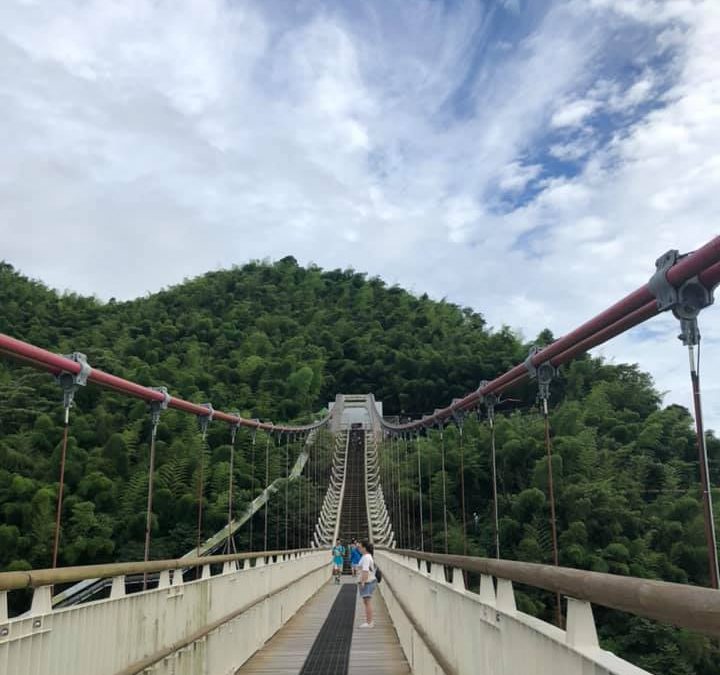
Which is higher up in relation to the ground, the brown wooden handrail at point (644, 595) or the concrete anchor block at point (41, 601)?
the brown wooden handrail at point (644, 595)

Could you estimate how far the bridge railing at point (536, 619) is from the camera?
1071 millimetres

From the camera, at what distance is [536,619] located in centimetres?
199

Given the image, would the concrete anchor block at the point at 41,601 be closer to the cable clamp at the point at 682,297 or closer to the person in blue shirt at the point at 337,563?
the cable clamp at the point at 682,297

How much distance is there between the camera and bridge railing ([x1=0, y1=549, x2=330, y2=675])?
229 centimetres

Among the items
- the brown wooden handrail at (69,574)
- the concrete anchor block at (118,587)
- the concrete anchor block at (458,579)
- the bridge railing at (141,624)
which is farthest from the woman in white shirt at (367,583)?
the concrete anchor block at (118,587)

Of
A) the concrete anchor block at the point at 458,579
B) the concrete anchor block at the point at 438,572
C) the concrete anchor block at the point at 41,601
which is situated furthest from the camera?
the concrete anchor block at the point at 438,572

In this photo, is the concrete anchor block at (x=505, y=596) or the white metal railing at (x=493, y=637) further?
the concrete anchor block at (x=505, y=596)

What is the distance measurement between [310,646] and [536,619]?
5.49 metres

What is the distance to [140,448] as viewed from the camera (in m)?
27.0

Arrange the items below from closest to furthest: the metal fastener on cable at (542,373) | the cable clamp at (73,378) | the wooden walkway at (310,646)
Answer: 1. the metal fastener on cable at (542,373)
2. the cable clamp at (73,378)
3. the wooden walkway at (310,646)

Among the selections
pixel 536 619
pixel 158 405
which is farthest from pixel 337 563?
pixel 536 619

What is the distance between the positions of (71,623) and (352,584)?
14.9m

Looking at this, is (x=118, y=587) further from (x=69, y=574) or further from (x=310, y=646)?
(x=310, y=646)

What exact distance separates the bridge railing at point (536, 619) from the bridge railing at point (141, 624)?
137 cm
